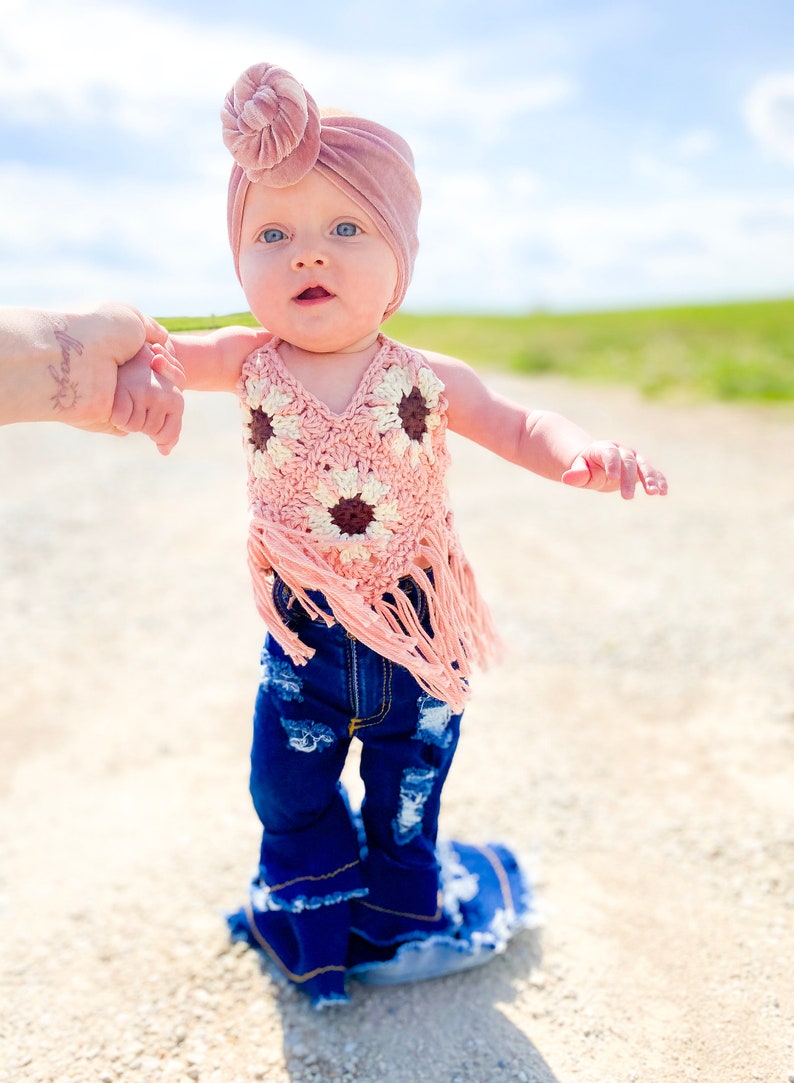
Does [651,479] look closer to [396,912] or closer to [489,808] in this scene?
[396,912]

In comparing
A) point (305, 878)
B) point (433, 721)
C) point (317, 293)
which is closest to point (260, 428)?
point (317, 293)

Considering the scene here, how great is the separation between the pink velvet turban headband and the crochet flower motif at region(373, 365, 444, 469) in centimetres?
18

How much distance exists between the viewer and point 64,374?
1.56 metres

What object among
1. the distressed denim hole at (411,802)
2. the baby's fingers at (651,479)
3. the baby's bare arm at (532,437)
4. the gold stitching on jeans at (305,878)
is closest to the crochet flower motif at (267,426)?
the baby's bare arm at (532,437)

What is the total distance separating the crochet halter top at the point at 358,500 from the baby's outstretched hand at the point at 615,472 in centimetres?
32

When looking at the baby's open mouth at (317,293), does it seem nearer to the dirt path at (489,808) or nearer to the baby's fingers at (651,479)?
the baby's fingers at (651,479)

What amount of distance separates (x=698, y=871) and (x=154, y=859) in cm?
154

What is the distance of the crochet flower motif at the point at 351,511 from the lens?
1748 millimetres

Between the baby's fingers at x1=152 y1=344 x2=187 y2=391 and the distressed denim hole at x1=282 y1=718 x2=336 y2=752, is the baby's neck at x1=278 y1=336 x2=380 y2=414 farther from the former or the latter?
the distressed denim hole at x1=282 y1=718 x2=336 y2=752

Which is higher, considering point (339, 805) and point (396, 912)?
point (339, 805)

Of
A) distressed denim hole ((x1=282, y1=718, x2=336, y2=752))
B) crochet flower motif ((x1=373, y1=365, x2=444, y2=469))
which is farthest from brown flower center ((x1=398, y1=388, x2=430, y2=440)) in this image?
distressed denim hole ((x1=282, y1=718, x2=336, y2=752))

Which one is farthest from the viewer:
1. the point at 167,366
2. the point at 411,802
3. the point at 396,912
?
the point at 396,912

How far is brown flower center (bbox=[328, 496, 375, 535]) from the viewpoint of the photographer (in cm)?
177

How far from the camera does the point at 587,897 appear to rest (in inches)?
98.0
